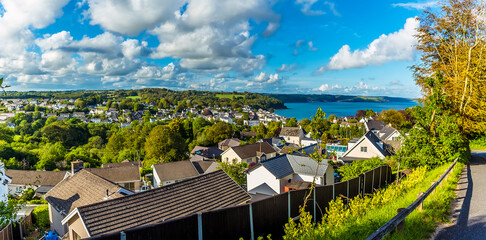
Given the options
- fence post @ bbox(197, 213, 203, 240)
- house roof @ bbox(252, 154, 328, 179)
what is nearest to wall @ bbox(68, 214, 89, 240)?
fence post @ bbox(197, 213, 203, 240)

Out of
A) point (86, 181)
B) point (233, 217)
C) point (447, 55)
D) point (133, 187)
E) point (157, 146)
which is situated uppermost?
point (447, 55)

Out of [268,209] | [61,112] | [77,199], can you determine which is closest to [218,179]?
[268,209]

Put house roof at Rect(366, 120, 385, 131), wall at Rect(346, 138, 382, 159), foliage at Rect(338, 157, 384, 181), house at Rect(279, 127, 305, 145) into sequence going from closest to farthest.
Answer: foliage at Rect(338, 157, 384, 181), wall at Rect(346, 138, 382, 159), house at Rect(279, 127, 305, 145), house roof at Rect(366, 120, 385, 131)

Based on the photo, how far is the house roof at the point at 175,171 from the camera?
31.3 meters

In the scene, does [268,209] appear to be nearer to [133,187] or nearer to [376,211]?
[376,211]

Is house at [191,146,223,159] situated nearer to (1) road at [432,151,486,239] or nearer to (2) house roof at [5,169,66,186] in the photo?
(2) house roof at [5,169,66,186]

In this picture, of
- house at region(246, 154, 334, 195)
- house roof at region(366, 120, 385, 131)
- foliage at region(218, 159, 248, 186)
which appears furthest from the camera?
house roof at region(366, 120, 385, 131)

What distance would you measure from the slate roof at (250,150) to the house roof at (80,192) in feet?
91.3

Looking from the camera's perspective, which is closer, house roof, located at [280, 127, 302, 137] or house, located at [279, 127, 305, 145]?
house, located at [279, 127, 305, 145]

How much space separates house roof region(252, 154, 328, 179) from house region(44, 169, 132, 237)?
414 inches

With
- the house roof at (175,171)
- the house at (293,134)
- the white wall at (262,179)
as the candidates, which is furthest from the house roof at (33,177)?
the house at (293,134)

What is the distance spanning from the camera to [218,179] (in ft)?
33.5

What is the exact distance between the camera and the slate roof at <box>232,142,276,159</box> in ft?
141

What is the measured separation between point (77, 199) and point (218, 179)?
9.76 meters
